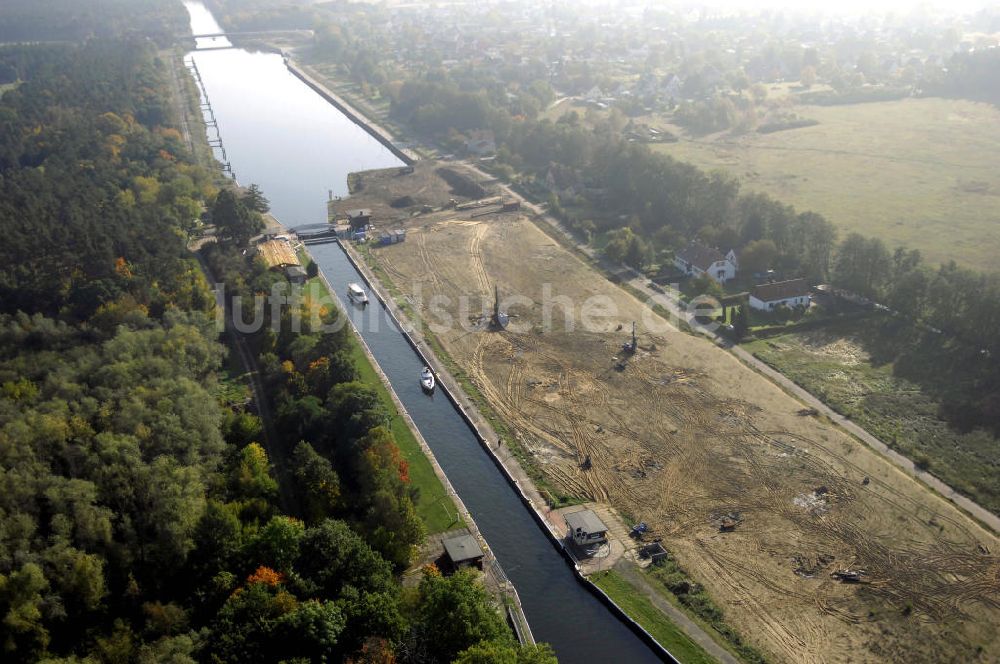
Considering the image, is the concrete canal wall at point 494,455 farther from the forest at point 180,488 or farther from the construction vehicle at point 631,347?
the construction vehicle at point 631,347

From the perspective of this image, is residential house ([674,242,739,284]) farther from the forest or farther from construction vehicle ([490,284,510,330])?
the forest

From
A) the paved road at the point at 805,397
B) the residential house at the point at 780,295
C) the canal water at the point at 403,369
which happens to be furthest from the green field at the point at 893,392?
the canal water at the point at 403,369

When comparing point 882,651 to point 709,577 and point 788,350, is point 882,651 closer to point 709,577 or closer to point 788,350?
point 709,577

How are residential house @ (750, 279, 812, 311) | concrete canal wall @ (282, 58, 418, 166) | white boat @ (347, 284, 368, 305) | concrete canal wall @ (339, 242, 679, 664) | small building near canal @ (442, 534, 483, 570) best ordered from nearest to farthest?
concrete canal wall @ (339, 242, 679, 664), small building near canal @ (442, 534, 483, 570), residential house @ (750, 279, 812, 311), white boat @ (347, 284, 368, 305), concrete canal wall @ (282, 58, 418, 166)

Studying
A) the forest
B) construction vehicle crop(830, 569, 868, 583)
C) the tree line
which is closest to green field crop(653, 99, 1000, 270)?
the tree line

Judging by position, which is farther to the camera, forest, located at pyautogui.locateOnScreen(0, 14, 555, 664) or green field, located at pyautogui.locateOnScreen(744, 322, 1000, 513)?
green field, located at pyautogui.locateOnScreen(744, 322, 1000, 513)

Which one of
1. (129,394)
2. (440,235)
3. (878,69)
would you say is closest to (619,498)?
(129,394)
